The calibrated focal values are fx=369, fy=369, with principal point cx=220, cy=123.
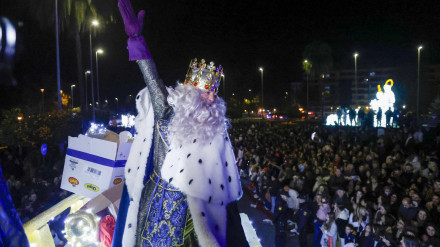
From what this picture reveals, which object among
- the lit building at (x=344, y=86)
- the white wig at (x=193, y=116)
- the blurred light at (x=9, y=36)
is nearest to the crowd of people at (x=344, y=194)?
the white wig at (x=193, y=116)

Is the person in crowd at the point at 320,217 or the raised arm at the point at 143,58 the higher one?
the raised arm at the point at 143,58

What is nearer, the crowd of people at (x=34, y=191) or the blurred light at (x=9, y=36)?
the blurred light at (x=9, y=36)

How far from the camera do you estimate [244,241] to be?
2.76 metres

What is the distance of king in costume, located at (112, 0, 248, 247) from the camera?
103 inches

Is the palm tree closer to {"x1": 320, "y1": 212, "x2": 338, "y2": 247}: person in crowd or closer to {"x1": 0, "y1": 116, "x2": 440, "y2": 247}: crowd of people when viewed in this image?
{"x1": 0, "y1": 116, "x2": 440, "y2": 247}: crowd of people

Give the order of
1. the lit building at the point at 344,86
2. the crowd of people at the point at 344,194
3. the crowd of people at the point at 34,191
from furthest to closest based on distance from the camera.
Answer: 1. the lit building at the point at 344,86
2. the crowd of people at the point at 34,191
3. the crowd of people at the point at 344,194

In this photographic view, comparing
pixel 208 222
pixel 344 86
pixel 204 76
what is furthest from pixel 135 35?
pixel 344 86

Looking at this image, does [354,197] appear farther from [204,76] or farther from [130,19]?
[130,19]

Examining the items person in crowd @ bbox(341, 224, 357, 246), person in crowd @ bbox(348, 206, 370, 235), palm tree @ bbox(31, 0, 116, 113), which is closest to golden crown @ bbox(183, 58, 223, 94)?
person in crowd @ bbox(341, 224, 357, 246)

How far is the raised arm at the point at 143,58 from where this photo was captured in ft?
9.77

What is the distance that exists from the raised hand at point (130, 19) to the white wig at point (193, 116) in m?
0.55

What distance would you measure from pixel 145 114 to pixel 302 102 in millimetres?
79828

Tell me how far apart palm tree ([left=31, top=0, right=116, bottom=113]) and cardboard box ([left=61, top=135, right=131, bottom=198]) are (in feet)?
55.3

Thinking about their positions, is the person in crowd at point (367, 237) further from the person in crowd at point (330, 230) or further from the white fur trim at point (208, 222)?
the white fur trim at point (208, 222)
